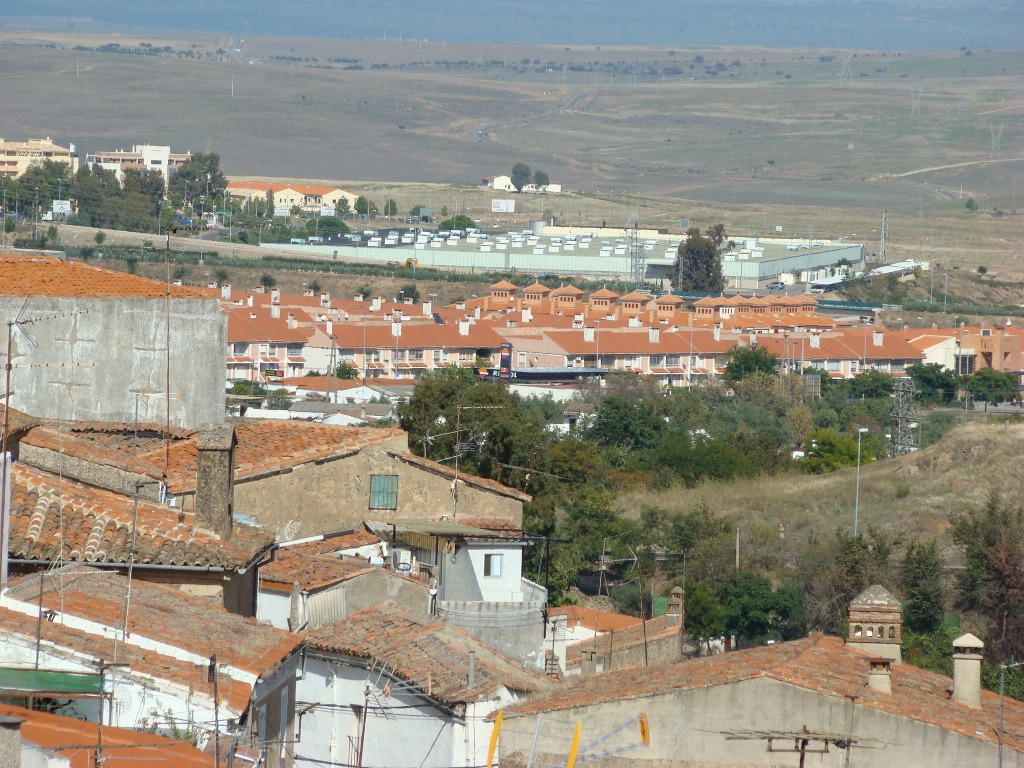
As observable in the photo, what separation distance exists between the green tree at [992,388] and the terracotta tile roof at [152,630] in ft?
196

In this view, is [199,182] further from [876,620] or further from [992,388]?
[876,620]

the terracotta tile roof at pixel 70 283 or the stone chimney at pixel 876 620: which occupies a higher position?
the terracotta tile roof at pixel 70 283

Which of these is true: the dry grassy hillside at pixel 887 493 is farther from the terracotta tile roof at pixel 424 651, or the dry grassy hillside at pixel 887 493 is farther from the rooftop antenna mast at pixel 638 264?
the rooftop antenna mast at pixel 638 264

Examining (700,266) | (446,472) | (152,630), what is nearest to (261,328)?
(700,266)

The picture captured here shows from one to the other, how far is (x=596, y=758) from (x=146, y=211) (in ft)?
339

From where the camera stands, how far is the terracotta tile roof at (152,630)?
7465 millimetres

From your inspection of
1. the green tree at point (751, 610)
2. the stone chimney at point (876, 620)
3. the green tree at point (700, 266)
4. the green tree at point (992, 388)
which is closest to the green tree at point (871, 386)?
the green tree at point (992, 388)

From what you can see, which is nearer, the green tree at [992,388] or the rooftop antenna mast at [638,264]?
the green tree at [992,388]

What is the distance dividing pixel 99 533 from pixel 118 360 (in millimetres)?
4633

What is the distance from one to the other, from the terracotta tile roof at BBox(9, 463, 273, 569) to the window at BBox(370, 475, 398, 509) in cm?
509

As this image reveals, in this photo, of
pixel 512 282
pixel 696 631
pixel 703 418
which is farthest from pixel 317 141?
pixel 696 631

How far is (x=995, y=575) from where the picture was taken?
28531 millimetres

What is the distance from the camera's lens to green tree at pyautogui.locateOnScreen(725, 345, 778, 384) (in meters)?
68.4

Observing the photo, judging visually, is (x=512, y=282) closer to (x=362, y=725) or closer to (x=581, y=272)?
(x=581, y=272)
